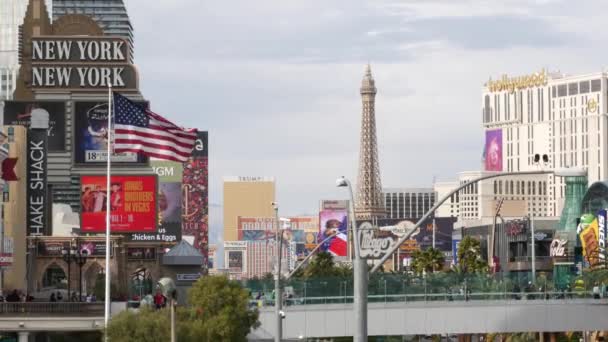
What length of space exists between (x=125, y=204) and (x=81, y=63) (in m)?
31.9

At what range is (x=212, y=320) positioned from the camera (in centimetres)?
7844

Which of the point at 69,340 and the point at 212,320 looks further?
the point at 69,340

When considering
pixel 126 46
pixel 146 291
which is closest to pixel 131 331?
pixel 146 291

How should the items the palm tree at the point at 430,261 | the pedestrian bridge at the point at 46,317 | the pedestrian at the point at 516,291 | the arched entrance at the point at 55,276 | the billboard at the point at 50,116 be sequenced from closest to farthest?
the pedestrian bridge at the point at 46,317, the pedestrian at the point at 516,291, the palm tree at the point at 430,261, the arched entrance at the point at 55,276, the billboard at the point at 50,116

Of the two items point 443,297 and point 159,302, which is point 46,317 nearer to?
point 159,302

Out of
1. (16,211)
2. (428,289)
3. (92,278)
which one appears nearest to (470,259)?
(92,278)

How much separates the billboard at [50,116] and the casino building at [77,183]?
0.11 m

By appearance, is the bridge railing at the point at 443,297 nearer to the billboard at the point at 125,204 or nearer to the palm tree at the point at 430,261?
the billboard at the point at 125,204

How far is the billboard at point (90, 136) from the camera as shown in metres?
175

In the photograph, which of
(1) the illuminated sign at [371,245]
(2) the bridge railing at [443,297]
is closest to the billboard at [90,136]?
(2) the bridge railing at [443,297]

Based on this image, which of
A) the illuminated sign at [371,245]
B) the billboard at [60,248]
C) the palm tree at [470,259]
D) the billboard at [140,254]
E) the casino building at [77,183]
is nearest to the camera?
the illuminated sign at [371,245]

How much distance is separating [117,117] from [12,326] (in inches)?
460

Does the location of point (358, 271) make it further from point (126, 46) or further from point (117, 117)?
point (126, 46)

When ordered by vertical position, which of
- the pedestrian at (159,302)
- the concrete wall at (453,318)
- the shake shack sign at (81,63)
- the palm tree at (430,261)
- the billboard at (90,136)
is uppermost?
the shake shack sign at (81,63)
